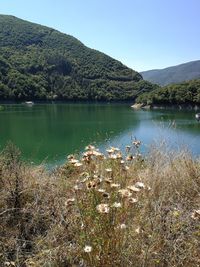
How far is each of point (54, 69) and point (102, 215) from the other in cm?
15606

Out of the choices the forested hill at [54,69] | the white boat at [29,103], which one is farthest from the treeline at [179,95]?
the forested hill at [54,69]

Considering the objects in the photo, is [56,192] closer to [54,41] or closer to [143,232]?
[143,232]

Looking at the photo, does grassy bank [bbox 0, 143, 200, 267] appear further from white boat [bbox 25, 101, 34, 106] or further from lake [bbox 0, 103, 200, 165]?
white boat [bbox 25, 101, 34, 106]

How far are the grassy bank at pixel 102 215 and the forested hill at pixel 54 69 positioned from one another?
112m

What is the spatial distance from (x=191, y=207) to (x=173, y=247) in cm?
120

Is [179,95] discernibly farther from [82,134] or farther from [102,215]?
[102,215]

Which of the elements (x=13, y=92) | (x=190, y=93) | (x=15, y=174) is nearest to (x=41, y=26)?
(x=13, y=92)

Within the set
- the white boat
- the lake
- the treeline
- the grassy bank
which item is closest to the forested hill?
the white boat

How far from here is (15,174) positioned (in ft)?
14.0

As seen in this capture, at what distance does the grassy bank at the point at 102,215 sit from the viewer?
2613mm

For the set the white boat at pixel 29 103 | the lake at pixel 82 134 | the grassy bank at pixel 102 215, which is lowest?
the white boat at pixel 29 103

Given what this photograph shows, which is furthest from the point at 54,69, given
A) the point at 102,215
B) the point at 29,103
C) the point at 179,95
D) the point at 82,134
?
the point at 102,215

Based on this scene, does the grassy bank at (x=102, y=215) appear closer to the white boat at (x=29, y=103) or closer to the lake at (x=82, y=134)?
the lake at (x=82, y=134)

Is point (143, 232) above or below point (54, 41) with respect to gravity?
below
